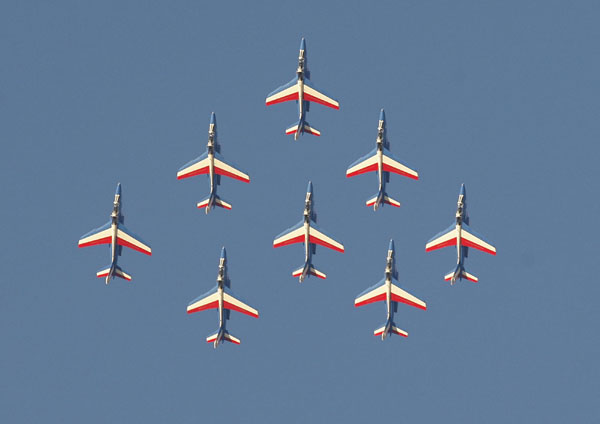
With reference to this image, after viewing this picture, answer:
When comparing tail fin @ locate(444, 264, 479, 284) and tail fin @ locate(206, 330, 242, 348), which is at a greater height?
tail fin @ locate(444, 264, 479, 284)

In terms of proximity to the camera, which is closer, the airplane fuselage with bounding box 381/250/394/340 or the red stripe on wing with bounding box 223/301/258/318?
the airplane fuselage with bounding box 381/250/394/340

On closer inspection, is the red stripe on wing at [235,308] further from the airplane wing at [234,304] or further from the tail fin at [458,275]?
the tail fin at [458,275]

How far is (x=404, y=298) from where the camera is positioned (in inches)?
7830

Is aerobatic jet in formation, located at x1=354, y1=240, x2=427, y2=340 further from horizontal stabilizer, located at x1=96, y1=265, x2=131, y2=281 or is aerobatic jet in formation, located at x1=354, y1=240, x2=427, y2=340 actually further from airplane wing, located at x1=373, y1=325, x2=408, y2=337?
horizontal stabilizer, located at x1=96, y1=265, x2=131, y2=281

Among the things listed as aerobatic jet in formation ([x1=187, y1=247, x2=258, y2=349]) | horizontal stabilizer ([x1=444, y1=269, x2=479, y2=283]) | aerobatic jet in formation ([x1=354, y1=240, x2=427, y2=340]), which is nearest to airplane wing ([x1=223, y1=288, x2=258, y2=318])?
aerobatic jet in formation ([x1=187, y1=247, x2=258, y2=349])

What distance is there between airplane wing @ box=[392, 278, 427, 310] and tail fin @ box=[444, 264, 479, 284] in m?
4.06

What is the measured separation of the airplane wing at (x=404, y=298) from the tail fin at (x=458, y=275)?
4062 mm

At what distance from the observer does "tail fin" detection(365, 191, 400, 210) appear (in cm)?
19900

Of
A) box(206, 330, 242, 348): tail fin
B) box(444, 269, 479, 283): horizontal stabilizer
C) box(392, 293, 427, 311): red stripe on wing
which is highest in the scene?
box(444, 269, 479, 283): horizontal stabilizer

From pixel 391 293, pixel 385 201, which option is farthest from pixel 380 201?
pixel 391 293

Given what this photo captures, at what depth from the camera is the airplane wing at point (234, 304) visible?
198875mm

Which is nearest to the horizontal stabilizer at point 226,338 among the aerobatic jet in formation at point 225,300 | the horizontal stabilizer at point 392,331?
the aerobatic jet in formation at point 225,300

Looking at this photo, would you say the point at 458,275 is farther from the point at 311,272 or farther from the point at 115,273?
the point at 115,273

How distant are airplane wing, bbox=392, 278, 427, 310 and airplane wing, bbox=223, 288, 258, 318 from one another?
549 inches
